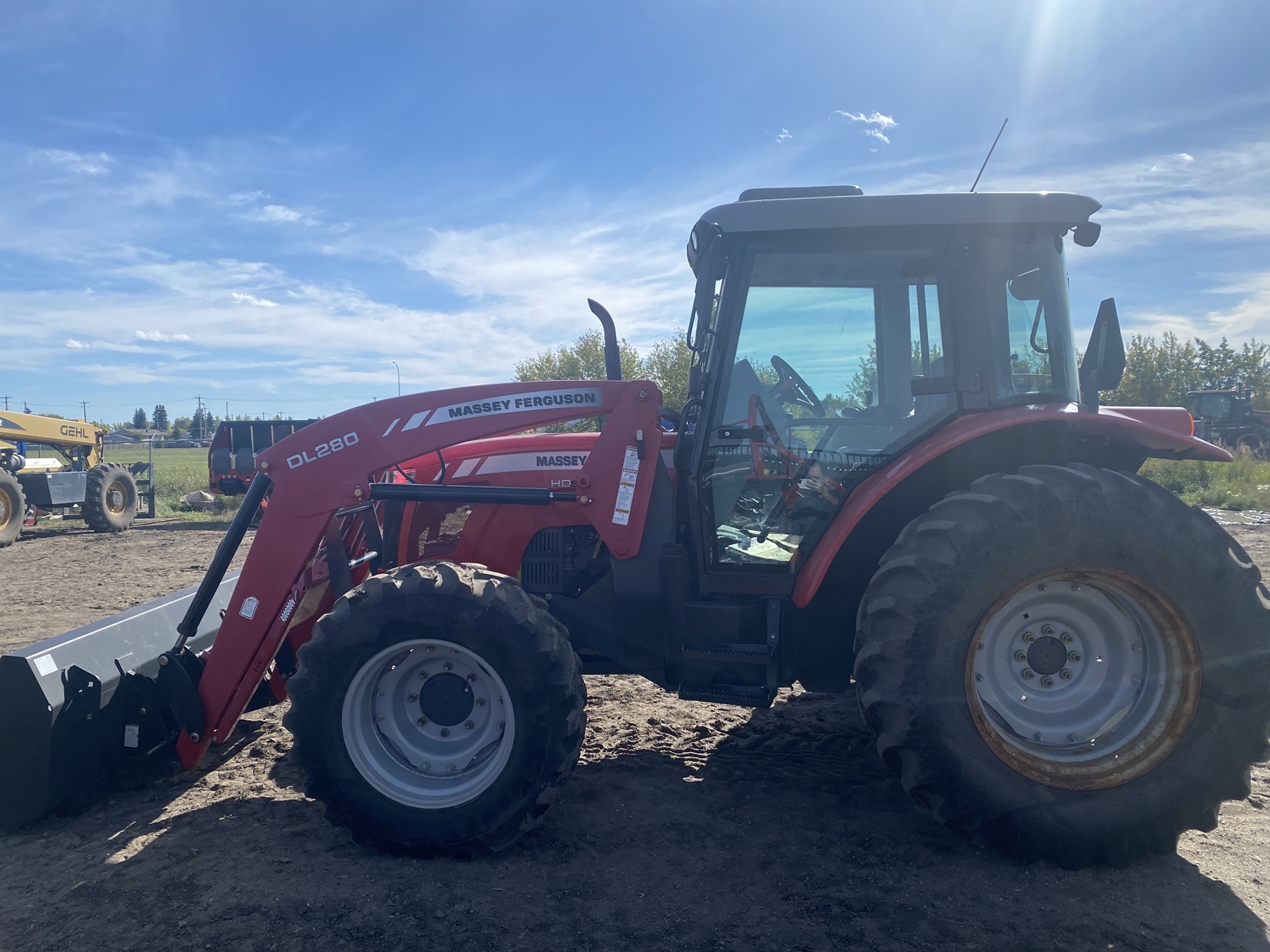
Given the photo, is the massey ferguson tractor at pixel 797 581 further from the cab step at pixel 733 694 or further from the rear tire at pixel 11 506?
the rear tire at pixel 11 506

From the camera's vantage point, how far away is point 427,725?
342cm

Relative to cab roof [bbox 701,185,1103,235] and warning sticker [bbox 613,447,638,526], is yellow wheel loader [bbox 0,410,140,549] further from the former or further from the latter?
cab roof [bbox 701,185,1103,235]

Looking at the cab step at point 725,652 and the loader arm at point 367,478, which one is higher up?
the loader arm at point 367,478

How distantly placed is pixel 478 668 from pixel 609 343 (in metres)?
1.55

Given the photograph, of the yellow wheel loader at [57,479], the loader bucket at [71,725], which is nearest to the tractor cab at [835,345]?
the loader bucket at [71,725]

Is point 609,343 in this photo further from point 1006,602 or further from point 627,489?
point 1006,602

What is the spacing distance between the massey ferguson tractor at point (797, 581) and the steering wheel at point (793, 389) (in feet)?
0.03

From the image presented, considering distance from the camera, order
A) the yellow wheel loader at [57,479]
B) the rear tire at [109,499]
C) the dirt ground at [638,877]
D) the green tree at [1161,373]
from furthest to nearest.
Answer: the green tree at [1161,373] → the rear tire at [109,499] → the yellow wheel loader at [57,479] → the dirt ground at [638,877]

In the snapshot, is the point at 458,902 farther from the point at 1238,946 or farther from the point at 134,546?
the point at 134,546

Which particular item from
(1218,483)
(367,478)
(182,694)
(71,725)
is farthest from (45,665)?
(1218,483)

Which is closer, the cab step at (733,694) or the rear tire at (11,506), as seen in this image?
the cab step at (733,694)

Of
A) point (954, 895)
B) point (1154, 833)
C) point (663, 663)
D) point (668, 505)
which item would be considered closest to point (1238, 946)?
point (1154, 833)

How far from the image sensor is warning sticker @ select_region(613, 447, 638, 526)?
362 centimetres

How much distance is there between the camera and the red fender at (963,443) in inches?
127
